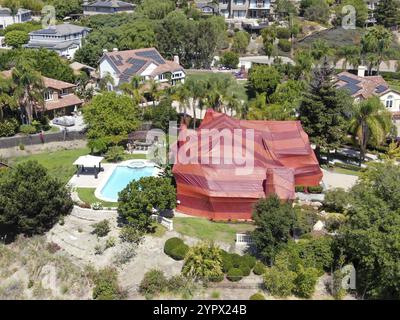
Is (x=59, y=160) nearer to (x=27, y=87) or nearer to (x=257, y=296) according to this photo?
(x=27, y=87)

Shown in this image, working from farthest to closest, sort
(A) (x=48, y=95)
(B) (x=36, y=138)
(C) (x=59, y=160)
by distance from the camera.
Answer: (A) (x=48, y=95), (B) (x=36, y=138), (C) (x=59, y=160)

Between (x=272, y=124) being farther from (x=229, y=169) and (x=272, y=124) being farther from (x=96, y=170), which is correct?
(x=96, y=170)

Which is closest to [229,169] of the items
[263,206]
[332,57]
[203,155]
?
[203,155]

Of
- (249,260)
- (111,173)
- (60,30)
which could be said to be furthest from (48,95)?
(249,260)

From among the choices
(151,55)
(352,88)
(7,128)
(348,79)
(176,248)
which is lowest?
(176,248)

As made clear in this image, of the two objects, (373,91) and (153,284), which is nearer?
(153,284)

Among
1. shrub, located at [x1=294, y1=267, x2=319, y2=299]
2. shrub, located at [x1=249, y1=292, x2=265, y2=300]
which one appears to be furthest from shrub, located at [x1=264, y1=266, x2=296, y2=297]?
shrub, located at [x1=249, y1=292, x2=265, y2=300]

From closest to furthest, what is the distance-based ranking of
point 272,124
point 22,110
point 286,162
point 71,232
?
point 71,232 < point 286,162 < point 272,124 < point 22,110
